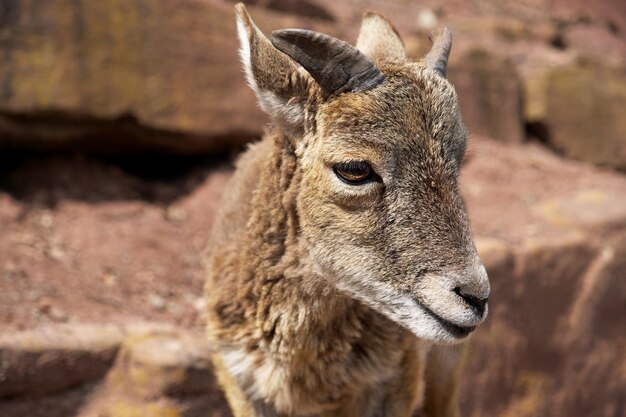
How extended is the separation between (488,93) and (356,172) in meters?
7.22

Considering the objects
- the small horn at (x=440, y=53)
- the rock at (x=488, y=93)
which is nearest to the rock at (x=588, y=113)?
the rock at (x=488, y=93)

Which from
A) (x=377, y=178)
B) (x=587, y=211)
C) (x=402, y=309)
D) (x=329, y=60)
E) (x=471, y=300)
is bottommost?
(x=587, y=211)

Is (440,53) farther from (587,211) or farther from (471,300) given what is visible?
(587,211)

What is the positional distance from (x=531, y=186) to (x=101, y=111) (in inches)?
192

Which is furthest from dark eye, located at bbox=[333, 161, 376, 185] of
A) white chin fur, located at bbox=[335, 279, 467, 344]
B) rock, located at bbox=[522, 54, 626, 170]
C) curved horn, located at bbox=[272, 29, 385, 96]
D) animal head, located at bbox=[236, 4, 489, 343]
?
rock, located at bbox=[522, 54, 626, 170]

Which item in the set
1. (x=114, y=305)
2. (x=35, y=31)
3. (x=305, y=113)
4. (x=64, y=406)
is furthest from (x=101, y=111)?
(x=305, y=113)

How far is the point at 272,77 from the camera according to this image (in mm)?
4398

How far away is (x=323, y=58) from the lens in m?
4.38

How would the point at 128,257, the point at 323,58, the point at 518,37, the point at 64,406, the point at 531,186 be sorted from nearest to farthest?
the point at 323,58 < the point at 64,406 < the point at 128,257 < the point at 531,186 < the point at 518,37

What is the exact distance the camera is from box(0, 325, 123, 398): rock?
5.78 m

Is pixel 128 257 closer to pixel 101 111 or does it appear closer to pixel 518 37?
pixel 101 111

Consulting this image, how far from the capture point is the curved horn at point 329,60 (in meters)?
4.31

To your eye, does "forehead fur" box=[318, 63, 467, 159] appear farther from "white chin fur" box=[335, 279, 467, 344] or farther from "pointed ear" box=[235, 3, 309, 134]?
"white chin fur" box=[335, 279, 467, 344]

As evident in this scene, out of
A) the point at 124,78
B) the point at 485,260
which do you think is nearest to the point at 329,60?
the point at 485,260
